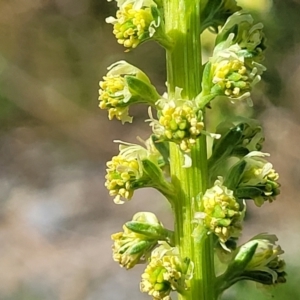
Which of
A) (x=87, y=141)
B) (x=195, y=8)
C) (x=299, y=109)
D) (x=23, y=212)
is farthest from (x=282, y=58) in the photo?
(x=195, y=8)

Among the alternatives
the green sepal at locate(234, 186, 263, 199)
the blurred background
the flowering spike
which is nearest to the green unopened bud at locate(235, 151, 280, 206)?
the green sepal at locate(234, 186, 263, 199)

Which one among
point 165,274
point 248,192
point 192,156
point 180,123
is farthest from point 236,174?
point 165,274

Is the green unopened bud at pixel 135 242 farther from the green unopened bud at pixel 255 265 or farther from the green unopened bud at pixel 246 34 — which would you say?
the green unopened bud at pixel 246 34

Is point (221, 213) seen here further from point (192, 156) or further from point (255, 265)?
point (255, 265)

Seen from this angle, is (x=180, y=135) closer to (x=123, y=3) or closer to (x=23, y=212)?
(x=123, y=3)

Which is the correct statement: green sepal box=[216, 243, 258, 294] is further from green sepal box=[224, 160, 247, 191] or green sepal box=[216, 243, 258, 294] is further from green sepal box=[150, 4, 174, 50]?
green sepal box=[150, 4, 174, 50]

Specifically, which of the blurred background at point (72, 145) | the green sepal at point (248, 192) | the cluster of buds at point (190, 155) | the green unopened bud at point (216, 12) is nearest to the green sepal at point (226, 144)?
the cluster of buds at point (190, 155)
